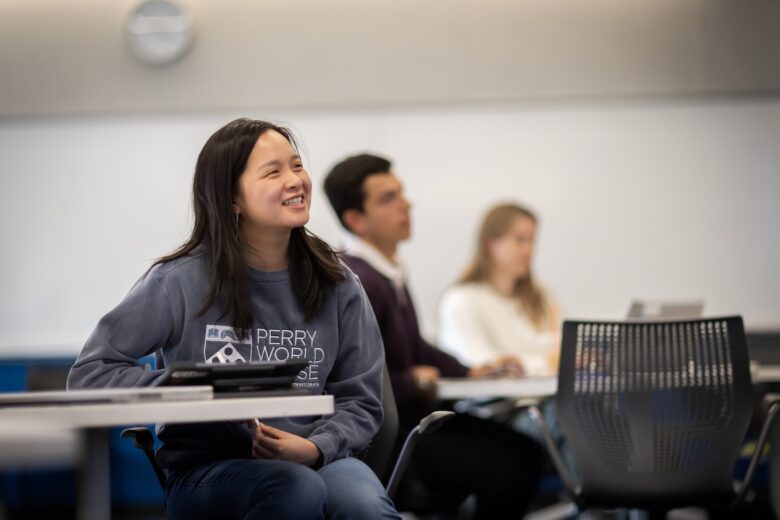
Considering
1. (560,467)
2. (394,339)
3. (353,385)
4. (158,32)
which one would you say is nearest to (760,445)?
(560,467)

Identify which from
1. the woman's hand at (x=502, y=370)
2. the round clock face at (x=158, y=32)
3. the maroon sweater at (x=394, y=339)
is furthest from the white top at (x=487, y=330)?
the round clock face at (x=158, y=32)

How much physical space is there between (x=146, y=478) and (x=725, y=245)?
10.6 feet

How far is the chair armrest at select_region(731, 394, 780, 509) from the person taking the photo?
2.72 meters

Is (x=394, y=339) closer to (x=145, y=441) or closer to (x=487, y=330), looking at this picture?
(x=145, y=441)

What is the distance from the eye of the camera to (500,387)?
9.85 ft

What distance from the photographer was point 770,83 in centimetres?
554

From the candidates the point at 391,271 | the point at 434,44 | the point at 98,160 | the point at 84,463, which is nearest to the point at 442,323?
the point at 391,271

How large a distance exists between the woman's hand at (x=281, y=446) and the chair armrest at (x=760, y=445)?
127cm

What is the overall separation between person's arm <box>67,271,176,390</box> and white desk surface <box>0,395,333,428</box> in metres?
0.37

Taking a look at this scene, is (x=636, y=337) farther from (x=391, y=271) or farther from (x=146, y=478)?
(x=146, y=478)

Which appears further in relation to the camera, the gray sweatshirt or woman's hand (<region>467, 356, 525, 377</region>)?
woman's hand (<region>467, 356, 525, 377</region>)

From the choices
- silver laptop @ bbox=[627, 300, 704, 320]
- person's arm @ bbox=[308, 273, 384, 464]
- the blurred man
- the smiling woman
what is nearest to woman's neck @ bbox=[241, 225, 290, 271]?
the smiling woman

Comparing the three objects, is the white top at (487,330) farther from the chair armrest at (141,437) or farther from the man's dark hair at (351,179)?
the chair armrest at (141,437)

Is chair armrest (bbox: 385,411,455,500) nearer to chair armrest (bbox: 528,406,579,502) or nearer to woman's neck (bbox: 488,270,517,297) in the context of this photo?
chair armrest (bbox: 528,406,579,502)
